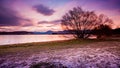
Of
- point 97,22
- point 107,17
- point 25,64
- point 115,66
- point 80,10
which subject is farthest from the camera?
point 107,17

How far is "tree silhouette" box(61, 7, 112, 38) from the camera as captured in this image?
3142cm

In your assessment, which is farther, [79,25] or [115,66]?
[79,25]

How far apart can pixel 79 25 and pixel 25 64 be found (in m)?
23.4

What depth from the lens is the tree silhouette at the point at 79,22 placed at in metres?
31.4

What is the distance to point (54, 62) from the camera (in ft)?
30.9

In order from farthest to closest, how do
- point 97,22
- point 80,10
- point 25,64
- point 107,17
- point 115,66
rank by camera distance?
point 107,17
point 97,22
point 80,10
point 25,64
point 115,66

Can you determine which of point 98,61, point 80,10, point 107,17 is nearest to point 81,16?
point 80,10

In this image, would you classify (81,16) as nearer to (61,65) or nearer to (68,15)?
(68,15)

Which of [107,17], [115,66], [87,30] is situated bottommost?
[115,66]

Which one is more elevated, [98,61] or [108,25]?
[108,25]

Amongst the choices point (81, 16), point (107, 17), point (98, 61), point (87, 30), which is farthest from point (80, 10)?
point (98, 61)

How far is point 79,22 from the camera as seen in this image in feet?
103

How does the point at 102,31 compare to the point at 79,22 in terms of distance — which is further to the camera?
the point at 102,31

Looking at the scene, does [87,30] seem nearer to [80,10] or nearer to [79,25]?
[79,25]
